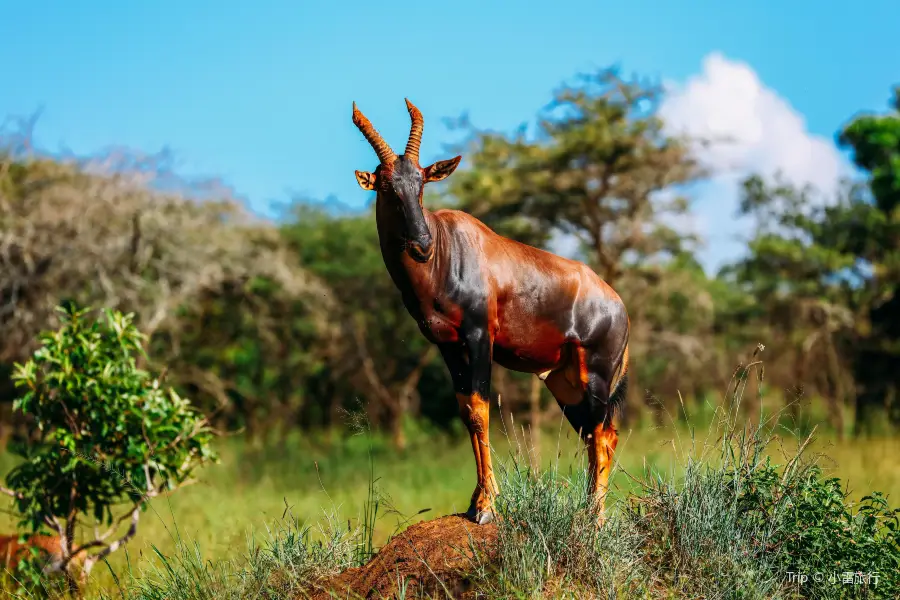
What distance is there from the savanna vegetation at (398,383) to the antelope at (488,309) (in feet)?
1.26

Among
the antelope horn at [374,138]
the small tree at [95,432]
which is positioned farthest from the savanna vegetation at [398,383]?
the antelope horn at [374,138]

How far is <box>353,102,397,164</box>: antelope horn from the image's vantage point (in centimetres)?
550

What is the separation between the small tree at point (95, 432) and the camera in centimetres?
767

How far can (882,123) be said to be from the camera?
71.5ft

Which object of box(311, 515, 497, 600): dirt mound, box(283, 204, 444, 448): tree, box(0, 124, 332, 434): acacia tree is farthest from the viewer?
box(283, 204, 444, 448): tree

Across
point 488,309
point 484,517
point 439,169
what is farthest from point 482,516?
point 439,169

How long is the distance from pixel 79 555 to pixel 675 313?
21.1 meters

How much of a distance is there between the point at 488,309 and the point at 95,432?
152 inches

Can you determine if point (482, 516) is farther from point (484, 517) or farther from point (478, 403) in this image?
point (478, 403)

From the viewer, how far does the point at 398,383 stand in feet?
72.1

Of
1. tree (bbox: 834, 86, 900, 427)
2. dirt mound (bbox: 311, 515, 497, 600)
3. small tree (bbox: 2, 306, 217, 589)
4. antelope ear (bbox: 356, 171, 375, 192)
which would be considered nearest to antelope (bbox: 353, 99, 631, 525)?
antelope ear (bbox: 356, 171, 375, 192)

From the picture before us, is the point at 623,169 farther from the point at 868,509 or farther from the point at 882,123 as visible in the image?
the point at 868,509

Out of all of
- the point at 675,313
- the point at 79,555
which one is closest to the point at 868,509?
the point at 79,555

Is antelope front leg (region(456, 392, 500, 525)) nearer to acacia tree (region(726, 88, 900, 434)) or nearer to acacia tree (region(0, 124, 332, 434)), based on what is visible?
acacia tree (region(0, 124, 332, 434))
